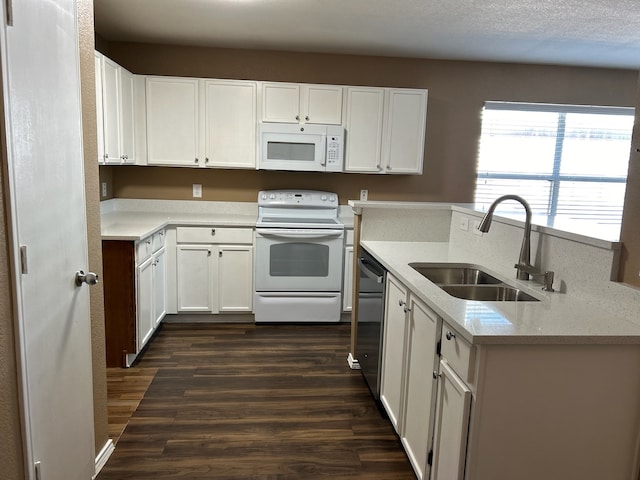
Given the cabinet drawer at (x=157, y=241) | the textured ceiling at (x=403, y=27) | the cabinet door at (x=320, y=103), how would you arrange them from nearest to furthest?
the textured ceiling at (x=403, y=27)
the cabinet drawer at (x=157, y=241)
the cabinet door at (x=320, y=103)

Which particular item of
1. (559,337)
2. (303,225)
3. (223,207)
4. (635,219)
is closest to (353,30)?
(303,225)

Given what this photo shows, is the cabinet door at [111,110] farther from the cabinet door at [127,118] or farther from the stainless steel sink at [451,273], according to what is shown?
the stainless steel sink at [451,273]

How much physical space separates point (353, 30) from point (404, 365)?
2665mm

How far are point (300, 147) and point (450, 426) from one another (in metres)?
3.03

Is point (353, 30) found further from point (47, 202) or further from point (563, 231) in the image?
point (47, 202)

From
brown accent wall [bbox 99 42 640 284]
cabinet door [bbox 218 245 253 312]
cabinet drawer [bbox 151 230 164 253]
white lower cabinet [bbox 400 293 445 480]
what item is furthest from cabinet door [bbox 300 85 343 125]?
white lower cabinet [bbox 400 293 445 480]

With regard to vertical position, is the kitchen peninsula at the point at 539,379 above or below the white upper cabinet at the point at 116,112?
below

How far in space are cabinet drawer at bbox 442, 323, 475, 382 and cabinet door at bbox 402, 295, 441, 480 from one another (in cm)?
9

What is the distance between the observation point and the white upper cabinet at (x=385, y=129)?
429cm

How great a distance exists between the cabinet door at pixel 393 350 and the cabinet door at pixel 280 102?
2257mm

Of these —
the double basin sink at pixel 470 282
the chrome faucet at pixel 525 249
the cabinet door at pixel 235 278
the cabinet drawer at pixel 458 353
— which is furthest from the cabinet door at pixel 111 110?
the cabinet drawer at pixel 458 353

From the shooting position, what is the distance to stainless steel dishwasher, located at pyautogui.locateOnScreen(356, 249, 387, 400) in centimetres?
263

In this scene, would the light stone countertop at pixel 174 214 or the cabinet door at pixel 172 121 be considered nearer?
the light stone countertop at pixel 174 214

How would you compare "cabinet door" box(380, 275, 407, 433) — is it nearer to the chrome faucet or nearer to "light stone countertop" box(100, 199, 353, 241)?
the chrome faucet
